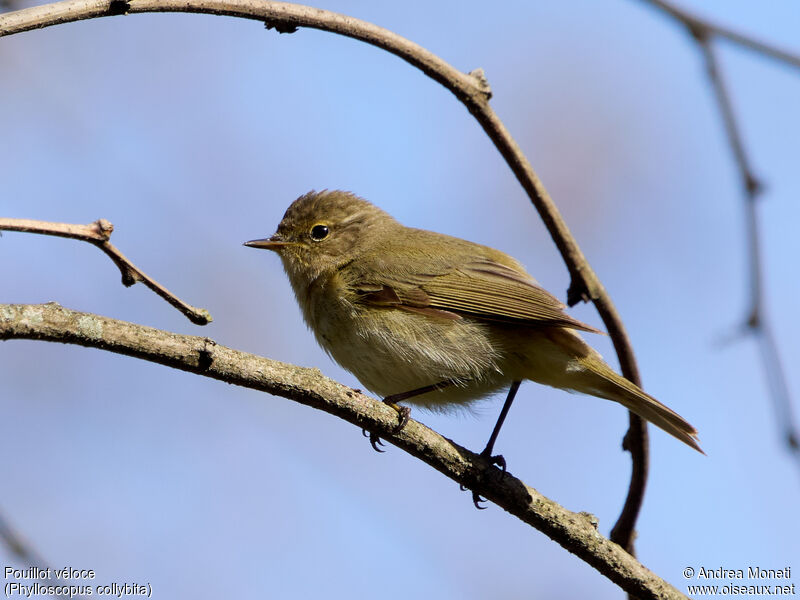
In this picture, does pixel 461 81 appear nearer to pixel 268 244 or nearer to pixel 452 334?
pixel 452 334

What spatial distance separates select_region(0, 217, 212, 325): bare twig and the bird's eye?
108 inches

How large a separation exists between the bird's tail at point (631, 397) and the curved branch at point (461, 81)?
0.32 ft

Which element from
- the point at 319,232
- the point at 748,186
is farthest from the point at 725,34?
the point at 319,232

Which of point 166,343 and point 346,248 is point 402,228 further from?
point 166,343

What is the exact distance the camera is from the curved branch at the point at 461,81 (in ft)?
7.48

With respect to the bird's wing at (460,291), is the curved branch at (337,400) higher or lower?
lower

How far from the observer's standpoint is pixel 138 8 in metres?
2.42

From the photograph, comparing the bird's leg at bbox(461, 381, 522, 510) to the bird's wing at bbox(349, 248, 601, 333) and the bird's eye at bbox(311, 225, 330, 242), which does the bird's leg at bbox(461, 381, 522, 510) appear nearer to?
the bird's wing at bbox(349, 248, 601, 333)

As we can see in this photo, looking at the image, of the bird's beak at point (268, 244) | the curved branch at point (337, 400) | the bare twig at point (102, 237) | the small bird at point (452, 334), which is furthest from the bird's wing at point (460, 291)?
the bare twig at point (102, 237)

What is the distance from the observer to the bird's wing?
13.3 feet

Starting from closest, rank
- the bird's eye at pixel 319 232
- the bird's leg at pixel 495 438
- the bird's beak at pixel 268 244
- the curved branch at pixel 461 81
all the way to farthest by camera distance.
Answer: the curved branch at pixel 461 81
the bird's leg at pixel 495 438
the bird's beak at pixel 268 244
the bird's eye at pixel 319 232

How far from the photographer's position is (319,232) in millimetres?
5070

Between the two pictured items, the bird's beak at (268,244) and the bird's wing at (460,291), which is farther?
the bird's beak at (268,244)

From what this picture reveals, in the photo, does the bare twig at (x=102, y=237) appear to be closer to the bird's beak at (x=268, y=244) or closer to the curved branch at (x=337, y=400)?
the curved branch at (x=337, y=400)
